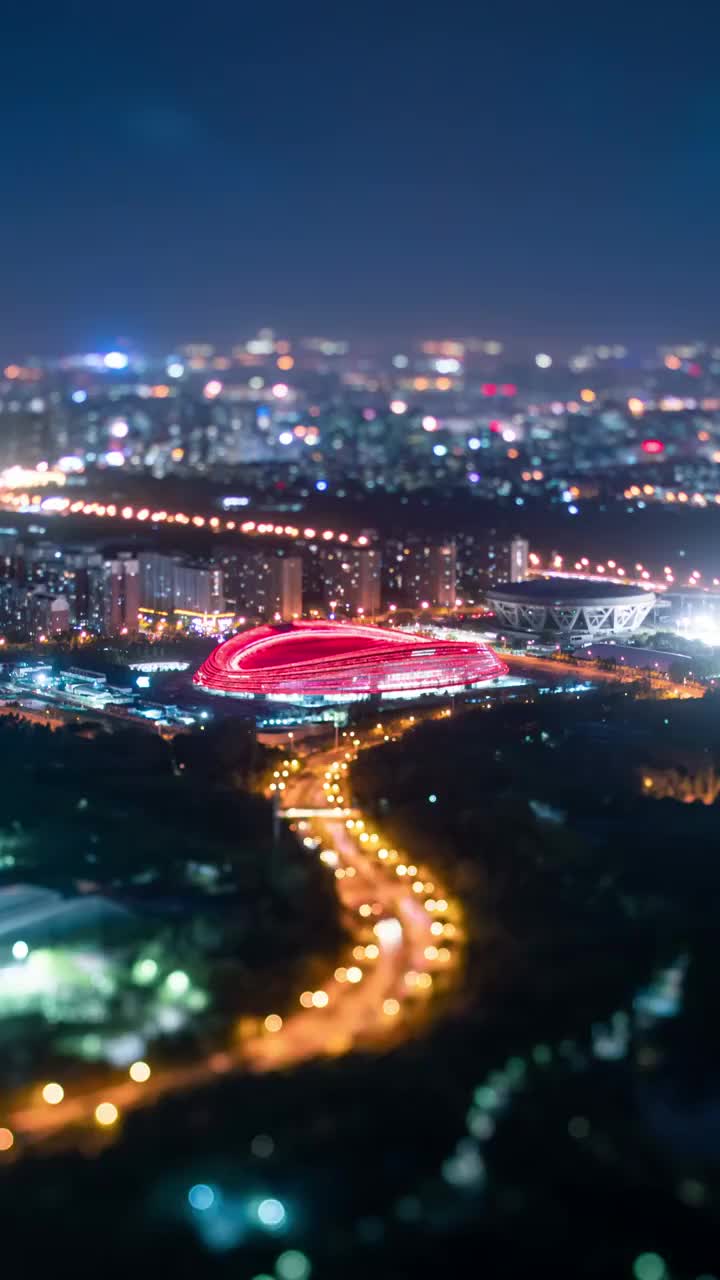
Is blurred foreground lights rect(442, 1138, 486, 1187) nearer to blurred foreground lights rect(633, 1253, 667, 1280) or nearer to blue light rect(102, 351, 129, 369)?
blurred foreground lights rect(633, 1253, 667, 1280)

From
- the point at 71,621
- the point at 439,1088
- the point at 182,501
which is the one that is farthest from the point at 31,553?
the point at 439,1088

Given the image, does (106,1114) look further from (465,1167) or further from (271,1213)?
(465,1167)

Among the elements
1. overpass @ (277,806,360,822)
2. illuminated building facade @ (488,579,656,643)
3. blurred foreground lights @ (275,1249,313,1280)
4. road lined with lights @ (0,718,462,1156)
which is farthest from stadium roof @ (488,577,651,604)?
blurred foreground lights @ (275,1249,313,1280)

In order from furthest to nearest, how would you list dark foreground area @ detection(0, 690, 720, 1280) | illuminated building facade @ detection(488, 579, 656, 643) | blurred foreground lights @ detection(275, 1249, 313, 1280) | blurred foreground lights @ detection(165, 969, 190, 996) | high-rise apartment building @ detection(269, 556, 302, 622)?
high-rise apartment building @ detection(269, 556, 302, 622)
illuminated building facade @ detection(488, 579, 656, 643)
blurred foreground lights @ detection(165, 969, 190, 996)
dark foreground area @ detection(0, 690, 720, 1280)
blurred foreground lights @ detection(275, 1249, 313, 1280)

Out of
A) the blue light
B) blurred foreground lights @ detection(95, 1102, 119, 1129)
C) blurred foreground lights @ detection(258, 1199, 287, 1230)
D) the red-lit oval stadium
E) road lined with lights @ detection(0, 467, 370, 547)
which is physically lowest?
blurred foreground lights @ detection(258, 1199, 287, 1230)

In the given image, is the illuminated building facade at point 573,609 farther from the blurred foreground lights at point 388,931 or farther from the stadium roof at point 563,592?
the blurred foreground lights at point 388,931

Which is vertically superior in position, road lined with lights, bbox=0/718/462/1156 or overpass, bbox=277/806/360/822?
overpass, bbox=277/806/360/822

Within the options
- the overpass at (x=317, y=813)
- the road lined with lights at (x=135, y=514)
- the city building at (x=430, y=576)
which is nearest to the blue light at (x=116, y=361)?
the road lined with lights at (x=135, y=514)

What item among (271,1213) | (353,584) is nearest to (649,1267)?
(271,1213)
